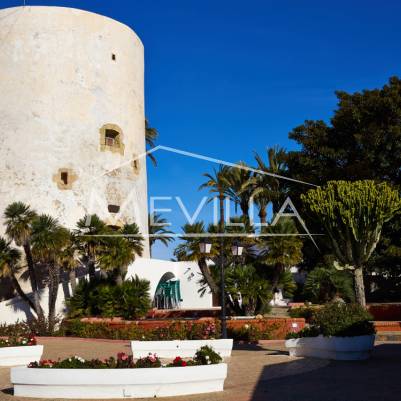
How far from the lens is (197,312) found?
25.9m

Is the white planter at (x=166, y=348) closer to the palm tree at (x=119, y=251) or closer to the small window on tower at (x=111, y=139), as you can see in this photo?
the palm tree at (x=119, y=251)

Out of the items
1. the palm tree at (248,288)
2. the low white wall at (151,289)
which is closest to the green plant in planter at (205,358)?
the palm tree at (248,288)

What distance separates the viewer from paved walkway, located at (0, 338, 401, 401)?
27.5ft

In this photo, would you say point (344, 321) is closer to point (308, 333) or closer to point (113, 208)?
point (308, 333)

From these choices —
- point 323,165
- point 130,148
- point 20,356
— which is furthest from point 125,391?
point 323,165

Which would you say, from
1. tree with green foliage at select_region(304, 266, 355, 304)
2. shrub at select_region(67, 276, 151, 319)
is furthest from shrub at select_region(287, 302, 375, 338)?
tree with green foliage at select_region(304, 266, 355, 304)

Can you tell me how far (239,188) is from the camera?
39.4 m

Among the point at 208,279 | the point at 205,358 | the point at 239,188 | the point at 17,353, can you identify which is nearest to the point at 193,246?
the point at 208,279

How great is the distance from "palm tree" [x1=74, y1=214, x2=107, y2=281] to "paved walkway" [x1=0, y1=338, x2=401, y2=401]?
25.6ft

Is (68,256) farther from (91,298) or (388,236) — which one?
(388,236)

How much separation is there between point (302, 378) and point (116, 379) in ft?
11.1

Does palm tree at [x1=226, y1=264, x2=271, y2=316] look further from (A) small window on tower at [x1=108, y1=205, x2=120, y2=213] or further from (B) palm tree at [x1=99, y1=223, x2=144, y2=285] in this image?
(A) small window on tower at [x1=108, y1=205, x2=120, y2=213]

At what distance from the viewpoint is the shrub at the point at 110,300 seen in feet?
71.1

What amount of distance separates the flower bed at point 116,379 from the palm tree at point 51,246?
45.2 feet
